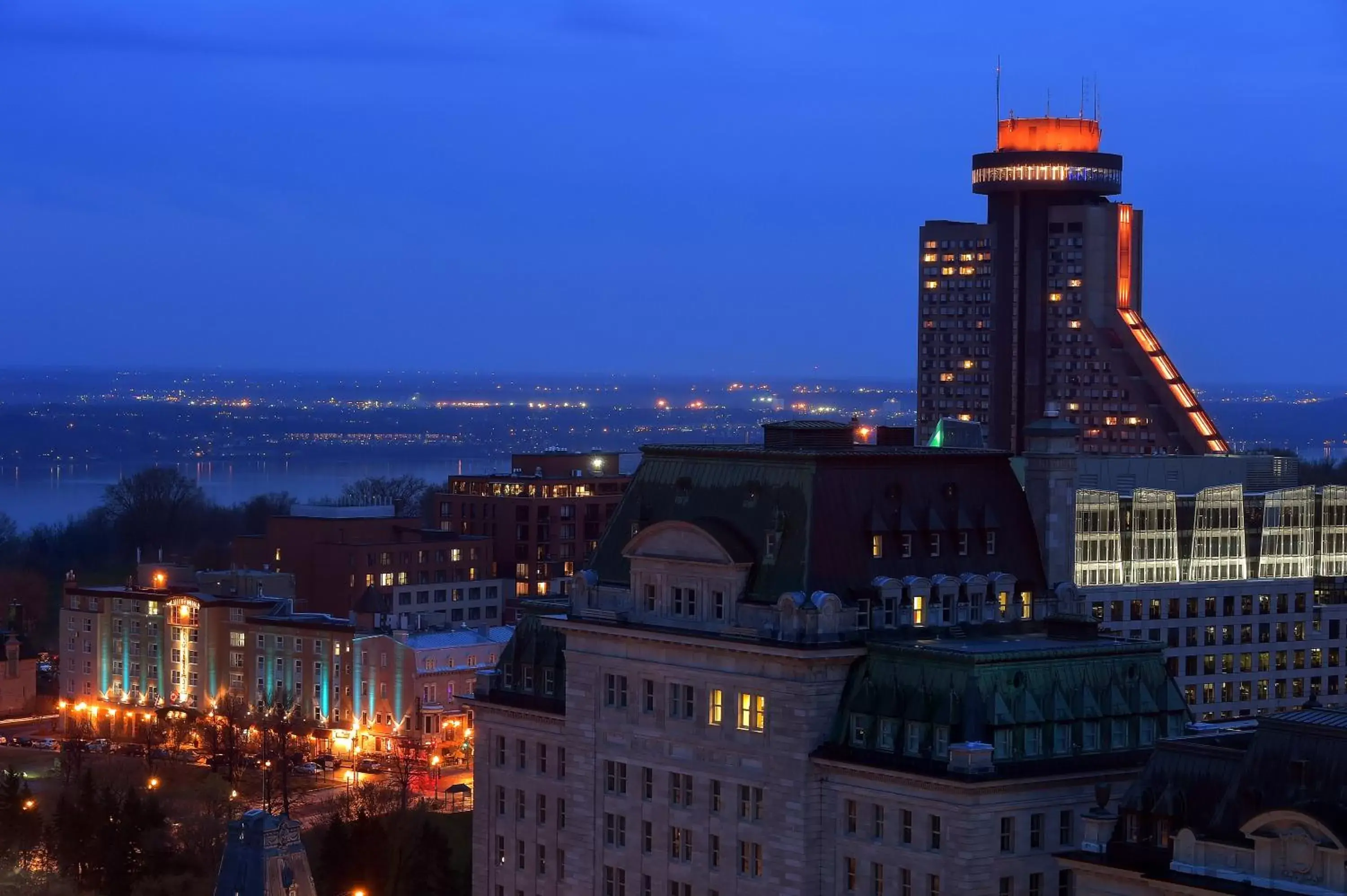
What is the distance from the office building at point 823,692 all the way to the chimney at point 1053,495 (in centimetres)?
51

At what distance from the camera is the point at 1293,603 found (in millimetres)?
168250

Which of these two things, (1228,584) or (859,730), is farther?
(1228,584)

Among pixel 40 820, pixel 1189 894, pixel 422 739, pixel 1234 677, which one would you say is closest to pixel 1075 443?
pixel 1189 894

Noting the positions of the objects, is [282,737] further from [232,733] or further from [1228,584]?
[1228,584]

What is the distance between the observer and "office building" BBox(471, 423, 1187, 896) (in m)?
98.8

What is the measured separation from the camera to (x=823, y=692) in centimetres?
10331

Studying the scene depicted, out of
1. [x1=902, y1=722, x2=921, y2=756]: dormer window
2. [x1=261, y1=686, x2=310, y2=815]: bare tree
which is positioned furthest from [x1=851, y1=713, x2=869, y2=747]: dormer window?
[x1=261, y1=686, x2=310, y2=815]: bare tree

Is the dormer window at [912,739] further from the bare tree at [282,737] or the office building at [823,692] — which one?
the bare tree at [282,737]

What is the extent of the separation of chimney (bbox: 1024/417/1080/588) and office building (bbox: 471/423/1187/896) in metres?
0.51

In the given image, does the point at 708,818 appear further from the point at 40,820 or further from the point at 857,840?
the point at 40,820

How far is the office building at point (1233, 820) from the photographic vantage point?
3273 inches

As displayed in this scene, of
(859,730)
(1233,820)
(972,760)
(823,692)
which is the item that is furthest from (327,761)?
(1233,820)

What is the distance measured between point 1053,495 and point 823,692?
574 inches

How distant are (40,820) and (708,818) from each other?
55.7 m
